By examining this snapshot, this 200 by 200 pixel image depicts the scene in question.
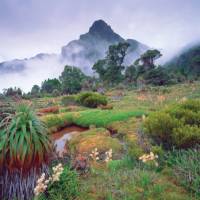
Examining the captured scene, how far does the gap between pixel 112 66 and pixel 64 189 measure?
58374 millimetres

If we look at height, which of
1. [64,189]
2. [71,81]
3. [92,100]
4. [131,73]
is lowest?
[64,189]

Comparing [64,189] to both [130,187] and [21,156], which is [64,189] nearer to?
[21,156]

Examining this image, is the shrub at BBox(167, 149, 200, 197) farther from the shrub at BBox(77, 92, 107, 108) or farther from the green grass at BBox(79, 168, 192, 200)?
the shrub at BBox(77, 92, 107, 108)

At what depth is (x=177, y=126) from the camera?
30.4ft

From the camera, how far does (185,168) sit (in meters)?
7.21

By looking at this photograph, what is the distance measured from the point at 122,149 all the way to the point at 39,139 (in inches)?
240

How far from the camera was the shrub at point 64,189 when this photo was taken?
6.20 m

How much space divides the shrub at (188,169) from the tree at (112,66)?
54542 millimetres

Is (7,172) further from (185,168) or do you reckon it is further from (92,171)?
(185,168)

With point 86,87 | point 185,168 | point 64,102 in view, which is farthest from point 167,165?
point 86,87

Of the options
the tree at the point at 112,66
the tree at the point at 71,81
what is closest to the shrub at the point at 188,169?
the tree at the point at 71,81

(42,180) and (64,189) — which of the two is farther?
(64,189)

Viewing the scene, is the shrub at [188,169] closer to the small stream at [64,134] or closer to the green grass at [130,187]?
the green grass at [130,187]

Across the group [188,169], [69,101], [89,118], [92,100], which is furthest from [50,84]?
[188,169]
